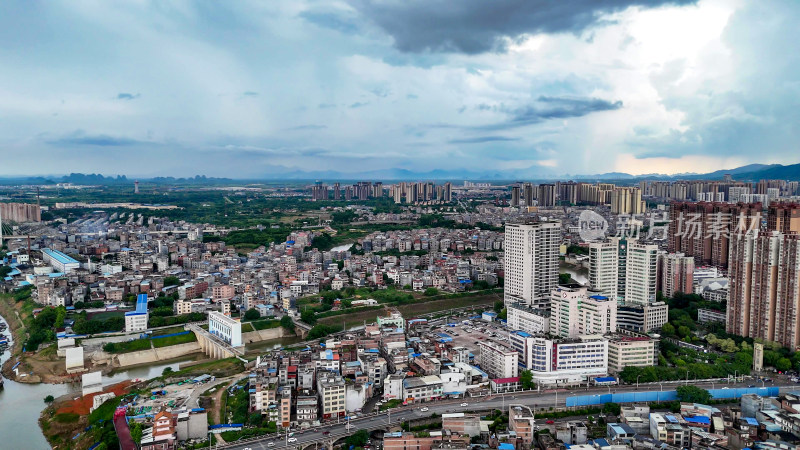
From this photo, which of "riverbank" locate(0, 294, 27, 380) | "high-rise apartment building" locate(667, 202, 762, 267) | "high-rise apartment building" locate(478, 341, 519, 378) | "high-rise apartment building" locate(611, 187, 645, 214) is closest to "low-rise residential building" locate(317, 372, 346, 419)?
"high-rise apartment building" locate(478, 341, 519, 378)

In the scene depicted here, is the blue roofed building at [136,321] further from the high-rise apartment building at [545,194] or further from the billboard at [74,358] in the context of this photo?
the high-rise apartment building at [545,194]

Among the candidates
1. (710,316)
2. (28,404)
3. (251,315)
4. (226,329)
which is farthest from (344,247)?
(28,404)

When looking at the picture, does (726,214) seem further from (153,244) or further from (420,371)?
(153,244)

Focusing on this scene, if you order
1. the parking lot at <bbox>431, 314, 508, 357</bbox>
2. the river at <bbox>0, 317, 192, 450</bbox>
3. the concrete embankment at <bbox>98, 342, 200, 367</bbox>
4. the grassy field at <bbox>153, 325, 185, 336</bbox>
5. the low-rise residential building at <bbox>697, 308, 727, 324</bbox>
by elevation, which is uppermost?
the low-rise residential building at <bbox>697, 308, 727, 324</bbox>

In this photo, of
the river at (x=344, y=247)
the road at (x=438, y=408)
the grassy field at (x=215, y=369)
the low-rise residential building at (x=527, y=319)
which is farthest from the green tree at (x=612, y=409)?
the river at (x=344, y=247)

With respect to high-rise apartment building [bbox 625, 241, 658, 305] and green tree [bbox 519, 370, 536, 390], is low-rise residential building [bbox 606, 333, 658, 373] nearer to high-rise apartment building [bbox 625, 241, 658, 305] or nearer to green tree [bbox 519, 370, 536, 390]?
green tree [bbox 519, 370, 536, 390]

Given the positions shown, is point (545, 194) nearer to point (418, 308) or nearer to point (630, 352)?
point (418, 308)
